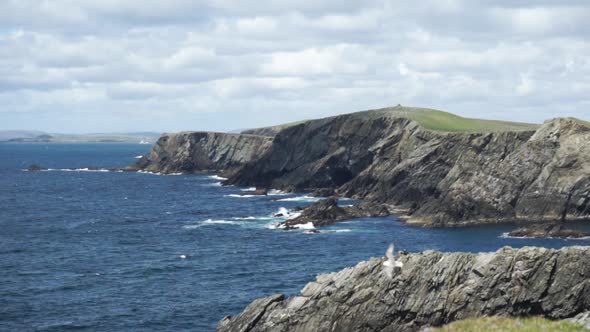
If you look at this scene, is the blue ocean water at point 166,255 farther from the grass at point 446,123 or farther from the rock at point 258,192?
the grass at point 446,123

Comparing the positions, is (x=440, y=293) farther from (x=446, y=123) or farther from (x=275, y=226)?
(x=446, y=123)

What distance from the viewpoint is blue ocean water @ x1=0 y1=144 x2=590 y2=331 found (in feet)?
243

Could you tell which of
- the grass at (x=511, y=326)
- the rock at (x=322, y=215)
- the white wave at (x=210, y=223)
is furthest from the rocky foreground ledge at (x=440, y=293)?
the white wave at (x=210, y=223)

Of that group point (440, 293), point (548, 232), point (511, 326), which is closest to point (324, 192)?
point (548, 232)

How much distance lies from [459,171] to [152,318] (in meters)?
77.5

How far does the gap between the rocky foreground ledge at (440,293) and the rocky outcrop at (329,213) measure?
60748mm

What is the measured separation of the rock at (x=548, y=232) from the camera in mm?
105875

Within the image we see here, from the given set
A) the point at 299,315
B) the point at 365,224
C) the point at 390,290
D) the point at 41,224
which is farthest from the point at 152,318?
the point at 41,224

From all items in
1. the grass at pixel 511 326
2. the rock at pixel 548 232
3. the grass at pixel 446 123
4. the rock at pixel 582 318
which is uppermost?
the grass at pixel 446 123

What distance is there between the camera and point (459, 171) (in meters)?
135

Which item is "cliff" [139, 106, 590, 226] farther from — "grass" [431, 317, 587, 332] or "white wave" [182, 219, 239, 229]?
"grass" [431, 317, 587, 332]

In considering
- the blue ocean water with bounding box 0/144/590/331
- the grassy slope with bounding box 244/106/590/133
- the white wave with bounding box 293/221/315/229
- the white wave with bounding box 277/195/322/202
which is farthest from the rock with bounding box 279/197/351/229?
the grassy slope with bounding box 244/106/590/133

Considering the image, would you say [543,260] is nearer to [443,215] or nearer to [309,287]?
[309,287]

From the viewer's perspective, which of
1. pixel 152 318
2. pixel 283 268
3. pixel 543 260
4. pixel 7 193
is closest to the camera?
pixel 543 260
